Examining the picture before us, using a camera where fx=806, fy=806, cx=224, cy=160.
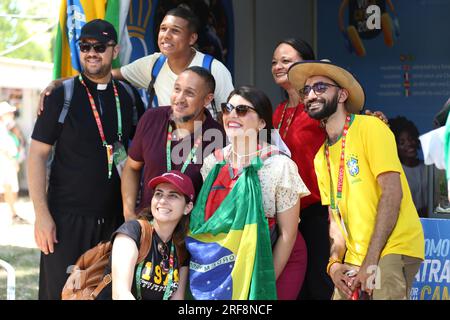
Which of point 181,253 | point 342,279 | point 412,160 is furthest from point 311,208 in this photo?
point 412,160

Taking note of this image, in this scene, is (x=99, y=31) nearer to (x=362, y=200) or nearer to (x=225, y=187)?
(x=225, y=187)

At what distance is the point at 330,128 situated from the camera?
401 centimetres

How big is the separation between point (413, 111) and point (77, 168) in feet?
11.4

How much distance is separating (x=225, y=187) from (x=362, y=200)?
0.67m

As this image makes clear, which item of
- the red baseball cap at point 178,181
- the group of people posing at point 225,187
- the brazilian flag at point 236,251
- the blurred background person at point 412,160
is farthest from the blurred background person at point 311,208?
the blurred background person at point 412,160

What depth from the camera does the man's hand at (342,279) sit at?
3.85 metres

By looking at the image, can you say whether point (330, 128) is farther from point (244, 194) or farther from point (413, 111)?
point (413, 111)

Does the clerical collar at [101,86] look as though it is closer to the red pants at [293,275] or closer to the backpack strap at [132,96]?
the backpack strap at [132,96]

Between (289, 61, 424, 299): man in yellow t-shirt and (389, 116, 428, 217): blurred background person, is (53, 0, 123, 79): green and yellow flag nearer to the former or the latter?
(289, 61, 424, 299): man in yellow t-shirt

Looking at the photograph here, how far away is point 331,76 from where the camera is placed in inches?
159

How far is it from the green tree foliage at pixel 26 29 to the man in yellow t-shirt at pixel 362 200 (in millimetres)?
9800

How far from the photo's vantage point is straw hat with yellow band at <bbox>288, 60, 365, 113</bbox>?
4016mm

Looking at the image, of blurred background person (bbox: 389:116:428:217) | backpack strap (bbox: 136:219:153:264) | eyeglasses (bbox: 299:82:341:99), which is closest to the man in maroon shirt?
backpack strap (bbox: 136:219:153:264)
